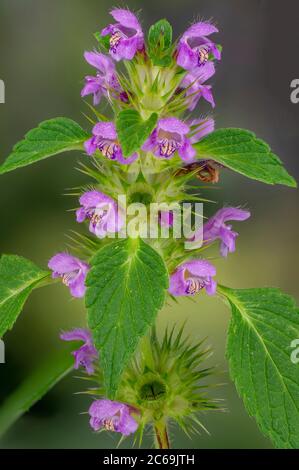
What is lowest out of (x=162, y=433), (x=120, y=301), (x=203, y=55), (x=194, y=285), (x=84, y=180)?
(x=162, y=433)

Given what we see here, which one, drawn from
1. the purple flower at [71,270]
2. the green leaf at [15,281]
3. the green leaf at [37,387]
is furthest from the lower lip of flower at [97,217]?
the green leaf at [37,387]

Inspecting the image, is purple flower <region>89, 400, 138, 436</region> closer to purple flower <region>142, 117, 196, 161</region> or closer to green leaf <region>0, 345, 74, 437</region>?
green leaf <region>0, 345, 74, 437</region>

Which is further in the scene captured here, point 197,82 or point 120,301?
point 197,82

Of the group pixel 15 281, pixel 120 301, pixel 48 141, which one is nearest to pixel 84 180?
pixel 15 281

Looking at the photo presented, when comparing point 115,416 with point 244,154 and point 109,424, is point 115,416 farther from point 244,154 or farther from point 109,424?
point 244,154

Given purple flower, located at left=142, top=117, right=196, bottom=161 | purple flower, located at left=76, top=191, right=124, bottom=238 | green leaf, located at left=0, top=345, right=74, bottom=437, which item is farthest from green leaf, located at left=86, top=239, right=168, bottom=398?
green leaf, located at left=0, top=345, right=74, bottom=437

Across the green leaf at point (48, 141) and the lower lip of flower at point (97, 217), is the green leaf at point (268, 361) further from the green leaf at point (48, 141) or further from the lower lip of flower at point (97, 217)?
the green leaf at point (48, 141)
